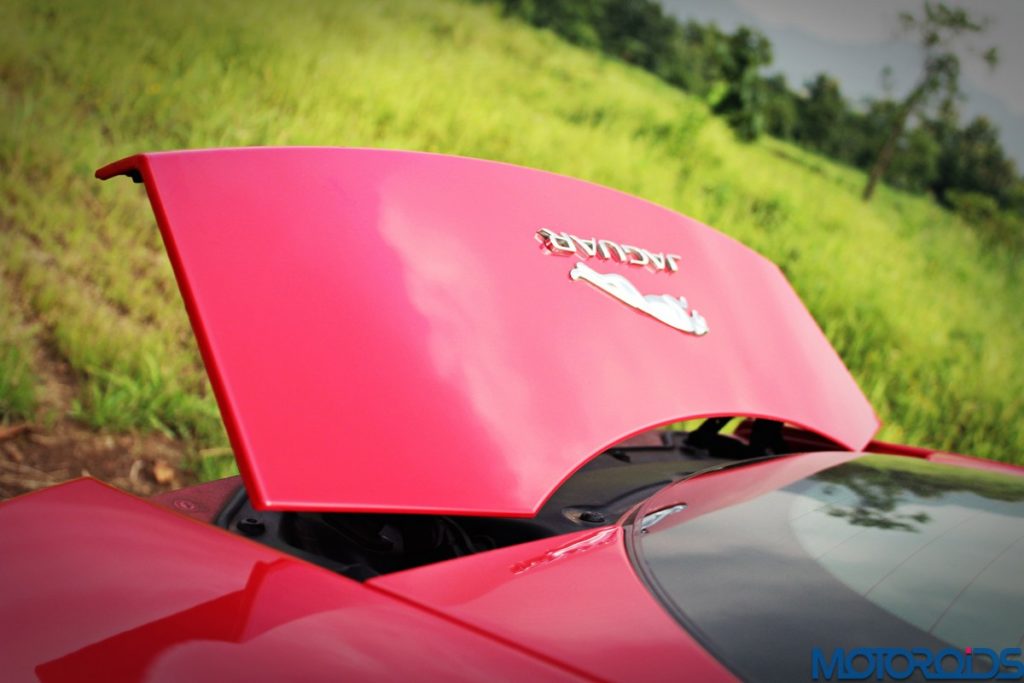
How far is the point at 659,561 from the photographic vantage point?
1.01m

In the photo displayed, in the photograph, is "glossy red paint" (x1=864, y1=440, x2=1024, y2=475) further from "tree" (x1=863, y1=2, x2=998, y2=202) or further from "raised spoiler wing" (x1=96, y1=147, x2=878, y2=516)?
"tree" (x1=863, y1=2, x2=998, y2=202)

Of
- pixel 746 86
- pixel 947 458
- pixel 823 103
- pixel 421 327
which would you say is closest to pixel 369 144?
pixel 947 458

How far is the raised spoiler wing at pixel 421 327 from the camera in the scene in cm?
104

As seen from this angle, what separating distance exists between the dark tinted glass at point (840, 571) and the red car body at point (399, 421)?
0.04m

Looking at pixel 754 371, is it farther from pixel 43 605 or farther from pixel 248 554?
pixel 43 605

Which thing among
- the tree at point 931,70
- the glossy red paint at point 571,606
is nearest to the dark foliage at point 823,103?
the tree at point 931,70

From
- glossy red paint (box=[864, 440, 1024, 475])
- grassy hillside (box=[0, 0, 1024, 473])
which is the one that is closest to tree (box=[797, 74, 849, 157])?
grassy hillside (box=[0, 0, 1024, 473])

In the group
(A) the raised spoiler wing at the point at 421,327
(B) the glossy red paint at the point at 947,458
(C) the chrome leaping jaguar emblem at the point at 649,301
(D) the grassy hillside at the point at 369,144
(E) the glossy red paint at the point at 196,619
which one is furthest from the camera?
(D) the grassy hillside at the point at 369,144

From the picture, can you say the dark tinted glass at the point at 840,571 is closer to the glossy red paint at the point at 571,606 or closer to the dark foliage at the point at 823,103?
the glossy red paint at the point at 571,606

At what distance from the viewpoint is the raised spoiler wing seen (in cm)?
104

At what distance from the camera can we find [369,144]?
5.11 metres

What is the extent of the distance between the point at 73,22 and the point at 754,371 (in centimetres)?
456

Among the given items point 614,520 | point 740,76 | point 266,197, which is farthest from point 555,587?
point 740,76

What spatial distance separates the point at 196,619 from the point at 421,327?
461mm
